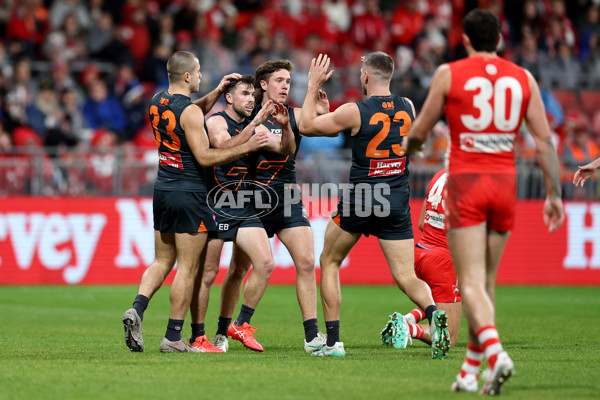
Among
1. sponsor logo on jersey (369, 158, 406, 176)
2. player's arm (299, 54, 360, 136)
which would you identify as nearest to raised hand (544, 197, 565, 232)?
sponsor logo on jersey (369, 158, 406, 176)

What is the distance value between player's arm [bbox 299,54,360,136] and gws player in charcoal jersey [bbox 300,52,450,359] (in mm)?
19

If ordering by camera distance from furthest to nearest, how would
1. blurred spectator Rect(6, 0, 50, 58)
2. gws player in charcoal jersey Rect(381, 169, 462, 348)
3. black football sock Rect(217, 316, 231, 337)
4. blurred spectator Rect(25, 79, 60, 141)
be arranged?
1. blurred spectator Rect(6, 0, 50, 58)
2. blurred spectator Rect(25, 79, 60, 141)
3. gws player in charcoal jersey Rect(381, 169, 462, 348)
4. black football sock Rect(217, 316, 231, 337)

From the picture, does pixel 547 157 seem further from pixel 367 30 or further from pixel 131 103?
pixel 367 30

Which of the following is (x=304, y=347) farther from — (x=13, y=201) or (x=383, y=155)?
(x=13, y=201)

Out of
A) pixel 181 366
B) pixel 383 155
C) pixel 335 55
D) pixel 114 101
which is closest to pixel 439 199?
pixel 383 155

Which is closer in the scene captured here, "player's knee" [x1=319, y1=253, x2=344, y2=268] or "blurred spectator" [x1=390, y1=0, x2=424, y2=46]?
"player's knee" [x1=319, y1=253, x2=344, y2=268]

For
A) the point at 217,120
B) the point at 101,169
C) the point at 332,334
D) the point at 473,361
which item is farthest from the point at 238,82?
the point at 101,169

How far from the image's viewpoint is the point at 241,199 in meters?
9.20

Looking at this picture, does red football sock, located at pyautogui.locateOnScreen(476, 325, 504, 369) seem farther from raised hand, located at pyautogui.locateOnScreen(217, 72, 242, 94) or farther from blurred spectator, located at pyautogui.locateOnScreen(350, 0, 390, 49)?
blurred spectator, located at pyautogui.locateOnScreen(350, 0, 390, 49)

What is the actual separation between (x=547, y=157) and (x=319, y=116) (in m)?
2.49

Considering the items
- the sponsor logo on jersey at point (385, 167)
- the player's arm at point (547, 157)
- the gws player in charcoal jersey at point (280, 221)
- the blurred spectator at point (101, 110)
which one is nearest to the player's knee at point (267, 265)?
the gws player in charcoal jersey at point (280, 221)

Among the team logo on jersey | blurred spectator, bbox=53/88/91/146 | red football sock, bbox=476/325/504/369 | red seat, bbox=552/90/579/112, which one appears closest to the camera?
red football sock, bbox=476/325/504/369

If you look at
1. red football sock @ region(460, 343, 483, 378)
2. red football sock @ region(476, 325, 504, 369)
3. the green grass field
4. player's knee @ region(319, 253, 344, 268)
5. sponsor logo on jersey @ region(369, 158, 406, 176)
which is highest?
sponsor logo on jersey @ region(369, 158, 406, 176)

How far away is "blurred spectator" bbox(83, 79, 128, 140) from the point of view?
768 inches
